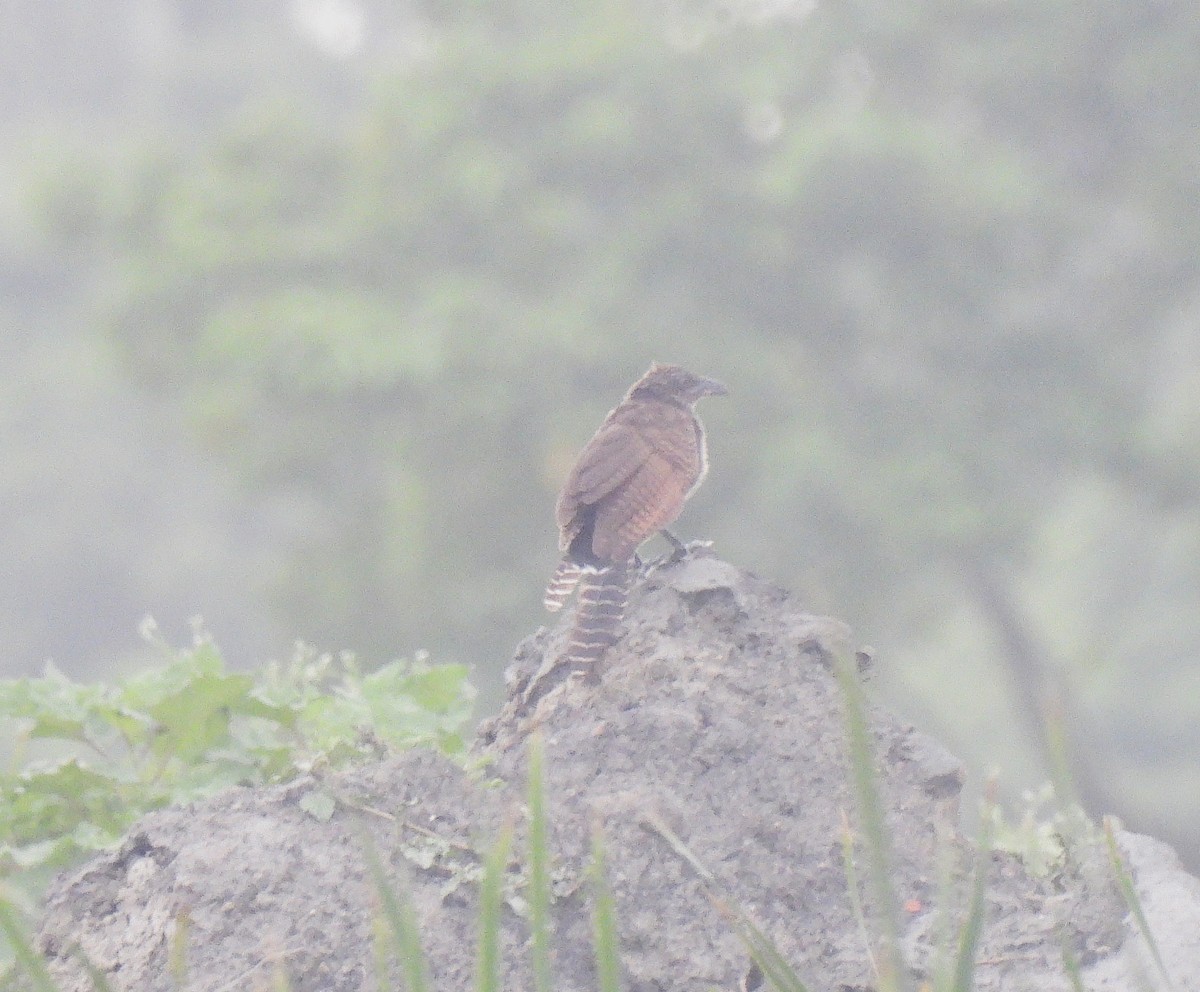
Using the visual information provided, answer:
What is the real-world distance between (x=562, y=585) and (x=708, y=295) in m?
13.5

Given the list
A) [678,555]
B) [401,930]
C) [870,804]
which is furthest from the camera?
[678,555]

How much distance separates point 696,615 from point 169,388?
52.2 ft

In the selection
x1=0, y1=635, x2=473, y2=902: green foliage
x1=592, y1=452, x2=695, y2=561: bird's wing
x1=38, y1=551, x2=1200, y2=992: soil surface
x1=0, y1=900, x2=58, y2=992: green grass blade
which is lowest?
x1=0, y1=900, x2=58, y2=992: green grass blade

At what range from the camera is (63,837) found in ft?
11.6

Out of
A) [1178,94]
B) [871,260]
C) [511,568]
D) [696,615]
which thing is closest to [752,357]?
[871,260]

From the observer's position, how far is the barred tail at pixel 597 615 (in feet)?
11.7

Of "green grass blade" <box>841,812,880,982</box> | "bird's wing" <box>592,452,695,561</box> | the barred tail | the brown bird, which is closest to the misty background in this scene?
the brown bird

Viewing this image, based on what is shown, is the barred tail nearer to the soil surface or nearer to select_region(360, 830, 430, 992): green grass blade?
the soil surface

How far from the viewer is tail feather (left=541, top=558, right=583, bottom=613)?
13.4 feet

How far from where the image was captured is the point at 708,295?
1742 cm

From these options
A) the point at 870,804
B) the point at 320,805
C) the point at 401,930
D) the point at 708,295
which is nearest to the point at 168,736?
the point at 320,805

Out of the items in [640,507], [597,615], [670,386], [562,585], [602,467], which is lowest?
[597,615]

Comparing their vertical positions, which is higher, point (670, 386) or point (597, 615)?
point (670, 386)

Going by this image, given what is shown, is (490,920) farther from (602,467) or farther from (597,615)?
(602,467)
